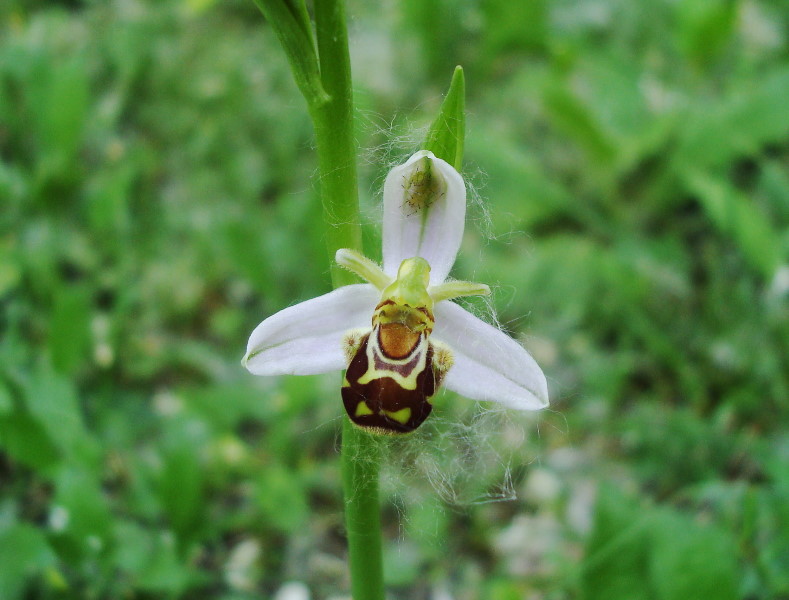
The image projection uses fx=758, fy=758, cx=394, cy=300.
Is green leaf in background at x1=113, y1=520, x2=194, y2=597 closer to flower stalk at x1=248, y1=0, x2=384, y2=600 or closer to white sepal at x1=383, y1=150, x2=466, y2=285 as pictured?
flower stalk at x1=248, y1=0, x2=384, y2=600

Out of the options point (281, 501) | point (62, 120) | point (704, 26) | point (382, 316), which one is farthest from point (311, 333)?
point (704, 26)

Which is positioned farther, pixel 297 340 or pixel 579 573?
pixel 579 573

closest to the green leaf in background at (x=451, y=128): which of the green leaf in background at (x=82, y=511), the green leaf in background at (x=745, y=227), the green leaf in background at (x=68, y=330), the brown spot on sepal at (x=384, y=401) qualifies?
the brown spot on sepal at (x=384, y=401)

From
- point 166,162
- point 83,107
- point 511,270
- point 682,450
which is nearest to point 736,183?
point 511,270

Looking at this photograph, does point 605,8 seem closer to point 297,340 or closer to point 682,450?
point 682,450

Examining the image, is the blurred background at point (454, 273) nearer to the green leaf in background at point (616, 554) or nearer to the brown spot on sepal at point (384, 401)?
the green leaf in background at point (616, 554)

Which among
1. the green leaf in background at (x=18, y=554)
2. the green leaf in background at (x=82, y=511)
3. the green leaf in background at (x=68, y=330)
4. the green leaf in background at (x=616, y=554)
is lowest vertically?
the green leaf in background at (x=616, y=554)

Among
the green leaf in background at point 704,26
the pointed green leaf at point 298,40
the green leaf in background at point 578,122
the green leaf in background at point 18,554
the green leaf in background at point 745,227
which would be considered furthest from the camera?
the green leaf in background at point 704,26
